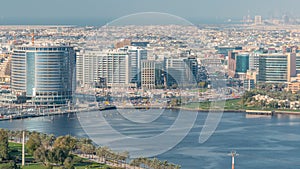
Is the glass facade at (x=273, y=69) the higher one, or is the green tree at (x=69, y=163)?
the glass facade at (x=273, y=69)

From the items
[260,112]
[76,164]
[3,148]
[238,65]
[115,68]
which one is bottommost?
[76,164]

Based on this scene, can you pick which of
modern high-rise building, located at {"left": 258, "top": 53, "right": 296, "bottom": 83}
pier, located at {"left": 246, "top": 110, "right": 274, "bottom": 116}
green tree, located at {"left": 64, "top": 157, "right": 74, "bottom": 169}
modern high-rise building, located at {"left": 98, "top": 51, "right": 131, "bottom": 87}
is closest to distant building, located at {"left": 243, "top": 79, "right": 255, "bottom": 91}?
modern high-rise building, located at {"left": 258, "top": 53, "right": 296, "bottom": 83}

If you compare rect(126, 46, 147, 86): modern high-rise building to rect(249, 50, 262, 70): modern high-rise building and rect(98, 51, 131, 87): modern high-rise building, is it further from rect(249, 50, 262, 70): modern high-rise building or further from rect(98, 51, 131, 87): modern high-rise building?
rect(249, 50, 262, 70): modern high-rise building

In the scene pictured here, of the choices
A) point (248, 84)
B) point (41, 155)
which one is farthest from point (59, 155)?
point (248, 84)

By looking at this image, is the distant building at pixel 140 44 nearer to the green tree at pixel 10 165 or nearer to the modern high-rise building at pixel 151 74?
the modern high-rise building at pixel 151 74

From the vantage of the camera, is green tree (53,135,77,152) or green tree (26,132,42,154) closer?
green tree (53,135,77,152)

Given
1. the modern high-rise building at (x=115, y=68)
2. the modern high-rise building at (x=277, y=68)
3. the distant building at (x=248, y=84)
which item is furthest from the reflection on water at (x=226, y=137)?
the modern high-rise building at (x=277, y=68)

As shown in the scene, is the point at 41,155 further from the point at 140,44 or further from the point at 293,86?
the point at 140,44
